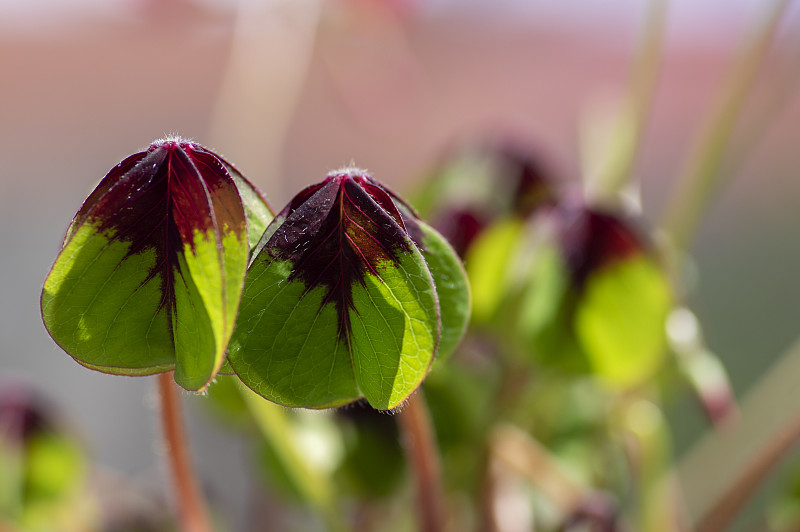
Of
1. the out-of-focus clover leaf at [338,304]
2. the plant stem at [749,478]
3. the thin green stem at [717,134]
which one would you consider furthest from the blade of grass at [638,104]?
the out-of-focus clover leaf at [338,304]

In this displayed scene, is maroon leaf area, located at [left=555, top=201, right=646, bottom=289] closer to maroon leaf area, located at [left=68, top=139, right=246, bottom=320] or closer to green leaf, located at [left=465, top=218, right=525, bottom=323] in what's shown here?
green leaf, located at [left=465, top=218, right=525, bottom=323]

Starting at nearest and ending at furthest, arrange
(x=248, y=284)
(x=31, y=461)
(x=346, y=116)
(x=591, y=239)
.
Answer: (x=248, y=284) < (x=591, y=239) < (x=31, y=461) < (x=346, y=116)

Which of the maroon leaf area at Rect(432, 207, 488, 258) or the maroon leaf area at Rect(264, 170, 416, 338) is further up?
the maroon leaf area at Rect(264, 170, 416, 338)

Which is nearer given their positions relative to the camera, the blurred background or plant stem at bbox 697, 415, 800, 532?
plant stem at bbox 697, 415, 800, 532

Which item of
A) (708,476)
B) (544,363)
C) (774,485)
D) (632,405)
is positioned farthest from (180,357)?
(774,485)

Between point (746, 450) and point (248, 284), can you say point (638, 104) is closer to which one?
point (746, 450)

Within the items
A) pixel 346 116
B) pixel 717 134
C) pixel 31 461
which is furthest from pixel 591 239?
pixel 346 116

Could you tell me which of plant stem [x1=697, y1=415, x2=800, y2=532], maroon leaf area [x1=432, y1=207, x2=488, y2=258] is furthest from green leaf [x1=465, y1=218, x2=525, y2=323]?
plant stem [x1=697, y1=415, x2=800, y2=532]
